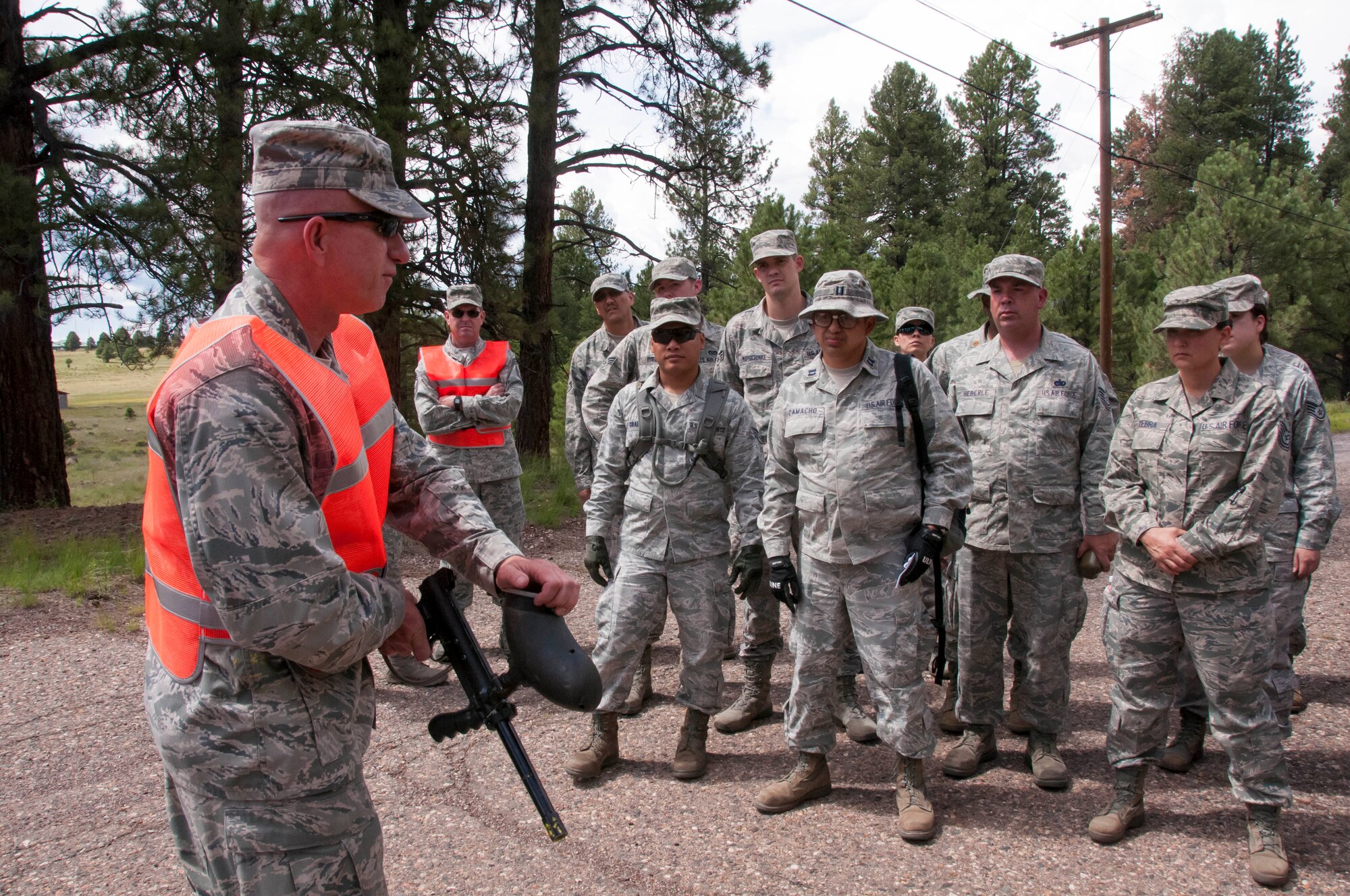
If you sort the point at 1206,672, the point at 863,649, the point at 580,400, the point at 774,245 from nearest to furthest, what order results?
the point at 1206,672
the point at 863,649
the point at 774,245
the point at 580,400

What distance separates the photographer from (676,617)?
4.37 metres

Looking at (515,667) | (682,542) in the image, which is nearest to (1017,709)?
(682,542)

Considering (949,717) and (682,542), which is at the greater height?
(682,542)

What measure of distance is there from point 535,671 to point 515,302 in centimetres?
1026

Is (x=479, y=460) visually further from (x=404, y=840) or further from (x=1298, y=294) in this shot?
(x=1298, y=294)

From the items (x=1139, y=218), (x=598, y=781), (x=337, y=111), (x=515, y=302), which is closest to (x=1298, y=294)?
(x=1139, y=218)

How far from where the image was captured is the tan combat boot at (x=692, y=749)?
13.8 feet

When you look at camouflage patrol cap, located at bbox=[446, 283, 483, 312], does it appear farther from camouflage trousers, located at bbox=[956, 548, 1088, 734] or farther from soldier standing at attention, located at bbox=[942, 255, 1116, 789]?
camouflage trousers, located at bbox=[956, 548, 1088, 734]

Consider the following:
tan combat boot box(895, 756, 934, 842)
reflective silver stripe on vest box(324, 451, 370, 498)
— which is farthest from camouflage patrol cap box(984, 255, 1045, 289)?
reflective silver stripe on vest box(324, 451, 370, 498)

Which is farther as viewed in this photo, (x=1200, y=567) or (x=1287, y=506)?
(x=1287, y=506)

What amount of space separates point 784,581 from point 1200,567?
1605mm

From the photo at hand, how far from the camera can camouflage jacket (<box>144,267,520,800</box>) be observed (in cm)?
151

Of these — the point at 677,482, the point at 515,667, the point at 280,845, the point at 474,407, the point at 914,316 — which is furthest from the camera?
the point at 914,316

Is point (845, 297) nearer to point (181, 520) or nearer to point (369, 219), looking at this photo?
point (369, 219)
